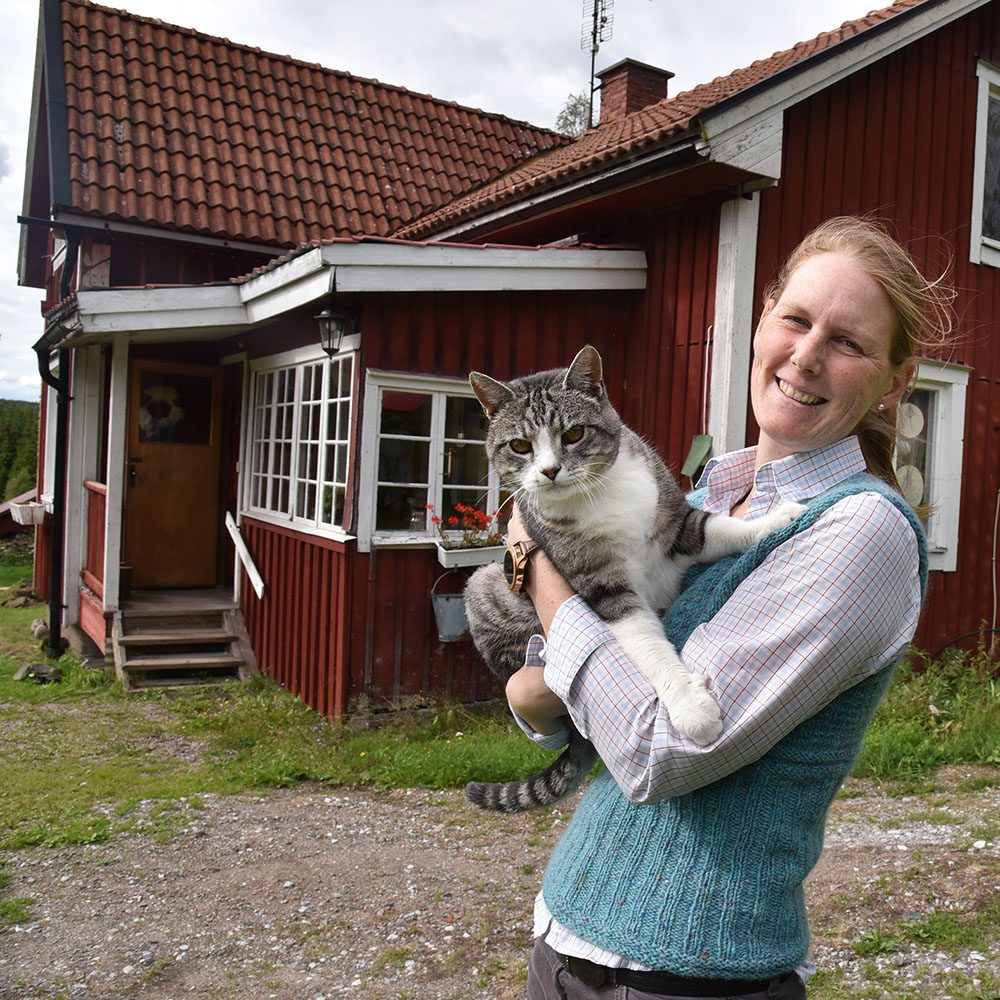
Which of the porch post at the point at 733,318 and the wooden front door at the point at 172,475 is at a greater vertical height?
the porch post at the point at 733,318

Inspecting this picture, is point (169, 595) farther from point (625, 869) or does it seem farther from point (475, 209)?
point (625, 869)

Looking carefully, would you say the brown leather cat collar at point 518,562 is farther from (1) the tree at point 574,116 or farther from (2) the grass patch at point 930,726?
(1) the tree at point 574,116

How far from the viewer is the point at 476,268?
6.79m

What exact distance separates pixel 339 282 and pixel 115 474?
3636mm

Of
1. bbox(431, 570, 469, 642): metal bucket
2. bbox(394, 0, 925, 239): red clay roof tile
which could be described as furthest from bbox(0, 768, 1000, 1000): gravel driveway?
bbox(394, 0, 925, 239): red clay roof tile

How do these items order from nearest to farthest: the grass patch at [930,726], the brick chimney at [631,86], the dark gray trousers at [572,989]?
the dark gray trousers at [572,989] < the grass patch at [930,726] < the brick chimney at [631,86]

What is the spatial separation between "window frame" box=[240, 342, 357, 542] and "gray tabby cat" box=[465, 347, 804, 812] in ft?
14.5

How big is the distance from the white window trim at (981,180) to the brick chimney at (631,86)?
13.8ft

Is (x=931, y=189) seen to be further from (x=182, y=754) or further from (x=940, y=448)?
(x=182, y=754)

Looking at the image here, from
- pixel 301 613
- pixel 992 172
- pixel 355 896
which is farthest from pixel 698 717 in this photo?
pixel 992 172

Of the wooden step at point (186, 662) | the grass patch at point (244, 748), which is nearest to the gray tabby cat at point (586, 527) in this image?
the grass patch at point (244, 748)

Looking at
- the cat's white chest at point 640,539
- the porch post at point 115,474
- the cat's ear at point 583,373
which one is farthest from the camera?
the porch post at point 115,474

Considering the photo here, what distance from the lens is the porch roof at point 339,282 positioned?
20.9 ft

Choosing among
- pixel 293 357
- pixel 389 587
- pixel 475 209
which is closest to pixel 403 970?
pixel 389 587
